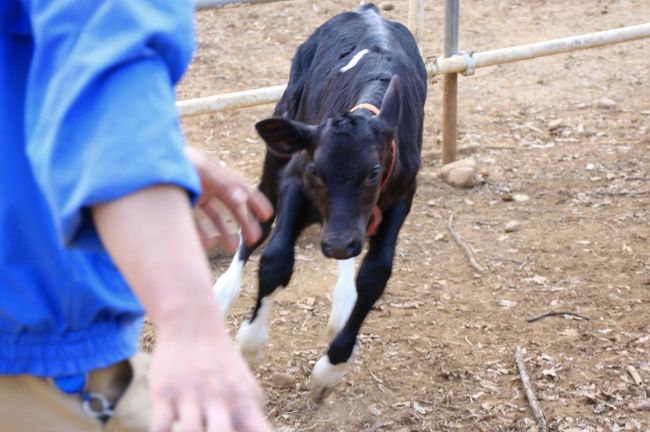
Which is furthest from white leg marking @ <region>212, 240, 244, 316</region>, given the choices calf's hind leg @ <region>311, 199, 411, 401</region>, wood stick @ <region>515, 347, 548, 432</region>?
wood stick @ <region>515, 347, 548, 432</region>

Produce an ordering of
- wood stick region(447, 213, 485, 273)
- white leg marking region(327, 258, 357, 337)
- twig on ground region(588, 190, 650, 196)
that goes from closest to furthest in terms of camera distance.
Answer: white leg marking region(327, 258, 357, 337) → wood stick region(447, 213, 485, 273) → twig on ground region(588, 190, 650, 196)

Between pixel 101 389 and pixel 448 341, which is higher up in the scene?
pixel 101 389

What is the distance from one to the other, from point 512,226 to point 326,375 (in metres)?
2.07

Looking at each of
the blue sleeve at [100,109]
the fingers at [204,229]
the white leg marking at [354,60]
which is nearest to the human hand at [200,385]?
the blue sleeve at [100,109]

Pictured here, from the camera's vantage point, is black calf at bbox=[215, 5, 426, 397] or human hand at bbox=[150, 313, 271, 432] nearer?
human hand at bbox=[150, 313, 271, 432]

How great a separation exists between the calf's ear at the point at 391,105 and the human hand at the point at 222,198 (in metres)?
2.79

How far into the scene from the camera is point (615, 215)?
19.5 feet

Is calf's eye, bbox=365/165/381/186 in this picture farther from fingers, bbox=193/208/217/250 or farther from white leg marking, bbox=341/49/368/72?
fingers, bbox=193/208/217/250

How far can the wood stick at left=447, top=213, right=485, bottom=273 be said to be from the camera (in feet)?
17.7

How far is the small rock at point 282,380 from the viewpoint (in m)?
4.36

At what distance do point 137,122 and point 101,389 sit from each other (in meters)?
0.55

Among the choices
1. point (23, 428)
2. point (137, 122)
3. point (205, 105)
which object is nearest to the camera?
point (137, 122)

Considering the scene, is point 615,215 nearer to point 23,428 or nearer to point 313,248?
point 313,248

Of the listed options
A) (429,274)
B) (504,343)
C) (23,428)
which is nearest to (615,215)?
(429,274)
